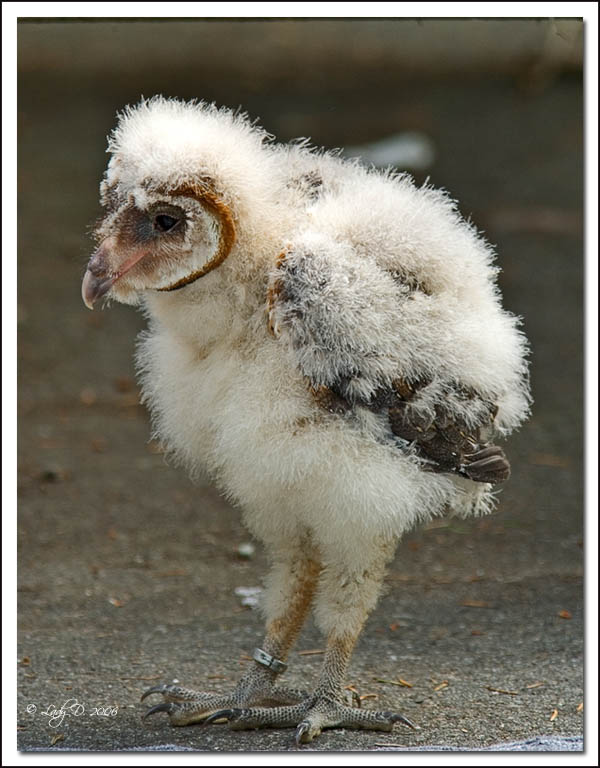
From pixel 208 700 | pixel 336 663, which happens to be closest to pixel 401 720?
pixel 336 663

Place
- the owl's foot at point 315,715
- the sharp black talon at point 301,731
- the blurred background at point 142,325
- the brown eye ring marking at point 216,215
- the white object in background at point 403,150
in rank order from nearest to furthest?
the brown eye ring marking at point 216,215 < the sharp black talon at point 301,731 < the owl's foot at point 315,715 < the blurred background at point 142,325 < the white object in background at point 403,150

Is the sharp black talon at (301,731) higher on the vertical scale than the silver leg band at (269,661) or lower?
lower

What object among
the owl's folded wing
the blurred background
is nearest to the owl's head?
the owl's folded wing

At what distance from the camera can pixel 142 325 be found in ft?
21.9

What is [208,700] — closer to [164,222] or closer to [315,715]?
A: [315,715]

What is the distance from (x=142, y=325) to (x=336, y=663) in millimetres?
4170

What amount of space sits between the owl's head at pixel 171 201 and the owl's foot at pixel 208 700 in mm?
1134

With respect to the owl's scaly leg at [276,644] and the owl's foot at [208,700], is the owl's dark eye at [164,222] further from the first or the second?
the owl's foot at [208,700]

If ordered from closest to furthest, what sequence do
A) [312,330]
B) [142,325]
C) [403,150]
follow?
[312,330] → [142,325] → [403,150]

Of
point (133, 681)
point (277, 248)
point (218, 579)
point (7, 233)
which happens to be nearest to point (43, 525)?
point (218, 579)

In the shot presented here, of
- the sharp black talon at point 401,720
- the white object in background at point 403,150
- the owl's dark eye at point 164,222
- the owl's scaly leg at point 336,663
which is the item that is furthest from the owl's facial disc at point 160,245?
the white object in background at point 403,150

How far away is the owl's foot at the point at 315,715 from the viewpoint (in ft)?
9.06

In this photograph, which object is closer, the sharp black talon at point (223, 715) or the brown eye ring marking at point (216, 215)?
the brown eye ring marking at point (216, 215)

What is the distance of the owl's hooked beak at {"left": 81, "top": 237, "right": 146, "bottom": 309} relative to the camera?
251cm
